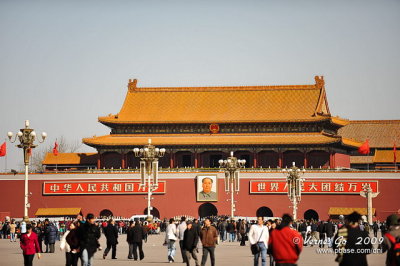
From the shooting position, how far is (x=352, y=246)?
600 inches

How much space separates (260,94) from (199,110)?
502cm

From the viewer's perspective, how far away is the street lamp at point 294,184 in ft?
192

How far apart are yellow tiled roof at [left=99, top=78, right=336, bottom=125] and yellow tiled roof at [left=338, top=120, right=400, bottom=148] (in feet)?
26.6

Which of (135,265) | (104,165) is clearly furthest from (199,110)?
(135,265)

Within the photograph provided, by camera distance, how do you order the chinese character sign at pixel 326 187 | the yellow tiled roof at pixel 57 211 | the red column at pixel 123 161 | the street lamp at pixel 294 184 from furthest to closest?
1. the red column at pixel 123 161
2. the yellow tiled roof at pixel 57 211
3. the chinese character sign at pixel 326 187
4. the street lamp at pixel 294 184

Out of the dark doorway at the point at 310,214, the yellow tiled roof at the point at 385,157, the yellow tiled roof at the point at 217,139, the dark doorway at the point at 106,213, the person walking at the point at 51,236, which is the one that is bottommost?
the person walking at the point at 51,236

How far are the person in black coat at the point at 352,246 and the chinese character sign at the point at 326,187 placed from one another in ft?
168

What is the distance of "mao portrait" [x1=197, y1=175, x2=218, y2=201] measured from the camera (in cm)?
6881

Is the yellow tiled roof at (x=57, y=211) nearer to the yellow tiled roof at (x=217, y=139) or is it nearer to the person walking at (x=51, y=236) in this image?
the yellow tiled roof at (x=217, y=139)

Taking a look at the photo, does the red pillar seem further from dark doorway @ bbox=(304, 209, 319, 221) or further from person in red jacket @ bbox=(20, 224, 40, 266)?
person in red jacket @ bbox=(20, 224, 40, 266)

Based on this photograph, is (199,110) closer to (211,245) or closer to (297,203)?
(297,203)

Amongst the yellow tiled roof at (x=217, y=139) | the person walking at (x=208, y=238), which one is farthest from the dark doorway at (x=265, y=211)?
the person walking at (x=208, y=238)

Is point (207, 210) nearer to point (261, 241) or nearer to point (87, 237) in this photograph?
point (261, 241)

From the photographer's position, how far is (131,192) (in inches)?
2736
